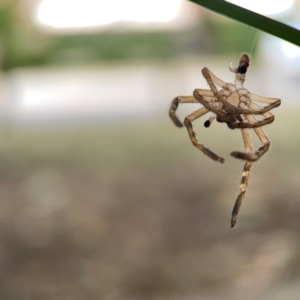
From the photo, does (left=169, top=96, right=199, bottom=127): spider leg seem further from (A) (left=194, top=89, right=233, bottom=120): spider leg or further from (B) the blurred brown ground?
(B) the blurred brown ground

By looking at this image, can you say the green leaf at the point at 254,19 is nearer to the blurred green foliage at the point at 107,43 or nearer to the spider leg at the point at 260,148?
the spider leg at the point at 260,148

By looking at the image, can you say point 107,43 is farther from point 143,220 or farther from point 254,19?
point 254,19

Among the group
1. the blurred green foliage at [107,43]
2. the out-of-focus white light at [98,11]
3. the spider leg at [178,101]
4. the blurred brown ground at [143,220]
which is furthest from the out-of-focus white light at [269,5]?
the out-of-focus white light at [98,11]

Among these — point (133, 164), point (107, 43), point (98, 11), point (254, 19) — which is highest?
point (107, 43)

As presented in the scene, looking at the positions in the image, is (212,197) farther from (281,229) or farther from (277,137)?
(277,137)

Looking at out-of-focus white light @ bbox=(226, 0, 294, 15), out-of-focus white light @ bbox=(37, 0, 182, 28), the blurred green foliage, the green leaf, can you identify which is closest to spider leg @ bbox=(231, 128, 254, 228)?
the green leaf

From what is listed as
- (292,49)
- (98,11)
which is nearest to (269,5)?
Answer: (292,49)
